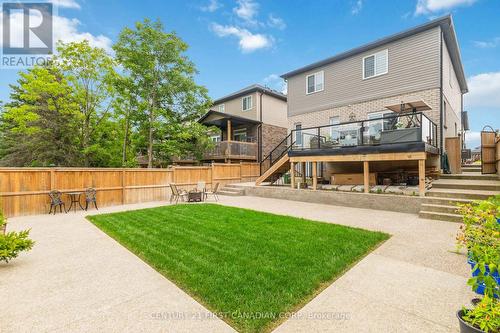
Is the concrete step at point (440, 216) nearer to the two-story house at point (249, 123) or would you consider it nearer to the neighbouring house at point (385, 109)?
the neighbouring house at point (385, 109)

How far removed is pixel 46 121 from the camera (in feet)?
54.3

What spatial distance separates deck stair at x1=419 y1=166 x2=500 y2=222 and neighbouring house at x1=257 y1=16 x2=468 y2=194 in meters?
0.66

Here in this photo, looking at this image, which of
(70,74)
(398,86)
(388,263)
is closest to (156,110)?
(70,74)

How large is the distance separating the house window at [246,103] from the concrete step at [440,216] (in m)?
16.2

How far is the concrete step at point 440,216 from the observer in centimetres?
700

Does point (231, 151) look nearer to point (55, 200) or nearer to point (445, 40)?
point (55, 200)

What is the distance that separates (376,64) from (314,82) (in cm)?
387

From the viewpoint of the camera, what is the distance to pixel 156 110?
632 inches

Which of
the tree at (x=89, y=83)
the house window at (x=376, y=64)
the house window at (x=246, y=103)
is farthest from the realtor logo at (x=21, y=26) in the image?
the house window at (x=376, y=64)

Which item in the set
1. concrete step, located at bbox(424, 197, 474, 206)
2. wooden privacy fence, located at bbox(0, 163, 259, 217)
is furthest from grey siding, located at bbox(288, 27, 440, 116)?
wooden privacy fence, located at bbox(0, 163, 259, 217)

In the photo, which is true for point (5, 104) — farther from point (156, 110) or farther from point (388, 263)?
point (388, 263)

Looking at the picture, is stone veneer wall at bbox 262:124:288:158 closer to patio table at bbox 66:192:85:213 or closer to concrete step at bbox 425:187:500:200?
concrete step at bbox 425:187:500:200

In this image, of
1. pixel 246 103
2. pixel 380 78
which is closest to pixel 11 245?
pixel 380 78

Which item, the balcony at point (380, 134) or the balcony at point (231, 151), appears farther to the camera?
the balcony at point (231, 151)
